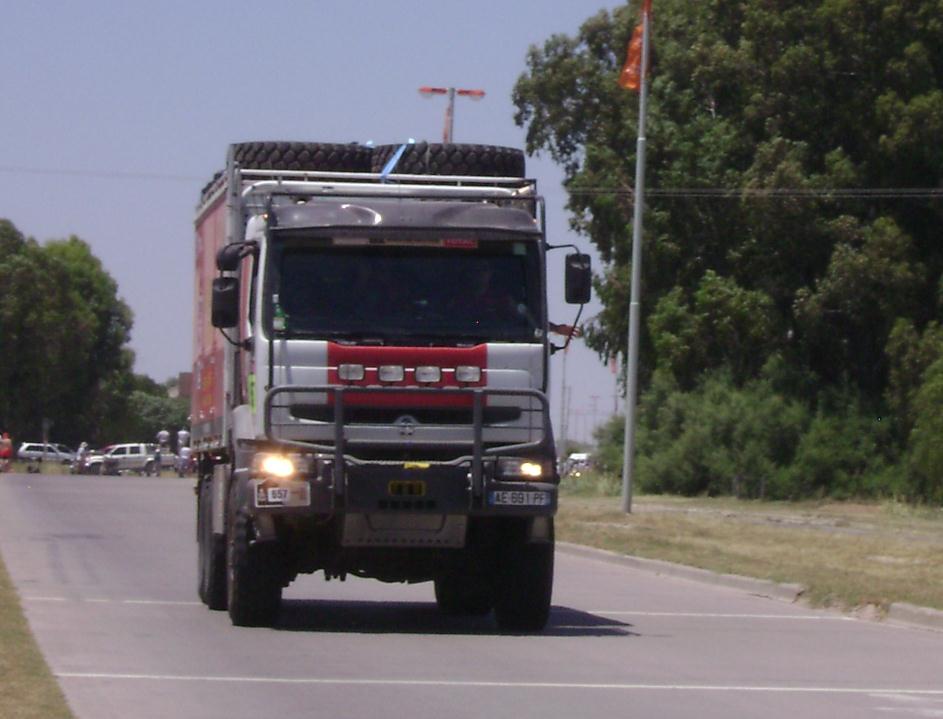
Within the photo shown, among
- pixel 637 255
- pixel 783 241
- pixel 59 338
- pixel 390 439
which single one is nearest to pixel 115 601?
pixel 390 439

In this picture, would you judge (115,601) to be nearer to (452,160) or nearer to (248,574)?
(248,574)

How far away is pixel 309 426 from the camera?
47.0 feet

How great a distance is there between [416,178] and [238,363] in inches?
84.8

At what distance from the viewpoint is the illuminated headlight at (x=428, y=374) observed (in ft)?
46.9

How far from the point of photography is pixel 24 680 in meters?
11.4

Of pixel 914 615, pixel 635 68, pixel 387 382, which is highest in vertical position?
pixel 635 68

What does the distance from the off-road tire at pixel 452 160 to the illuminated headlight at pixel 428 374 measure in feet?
8.18

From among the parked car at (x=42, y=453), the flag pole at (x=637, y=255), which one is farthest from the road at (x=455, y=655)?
the parked car at (x=42, y=453)

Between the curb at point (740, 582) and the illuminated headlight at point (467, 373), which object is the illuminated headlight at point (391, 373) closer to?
the illuminated headlight at point (467, 373)

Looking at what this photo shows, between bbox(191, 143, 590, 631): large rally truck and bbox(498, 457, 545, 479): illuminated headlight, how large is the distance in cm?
1

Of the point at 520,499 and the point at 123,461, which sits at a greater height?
the point at 123,461

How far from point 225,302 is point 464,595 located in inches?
160

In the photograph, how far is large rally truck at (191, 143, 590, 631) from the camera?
46.8 ft

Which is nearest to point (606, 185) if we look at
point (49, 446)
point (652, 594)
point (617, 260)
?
point (617, 260)
